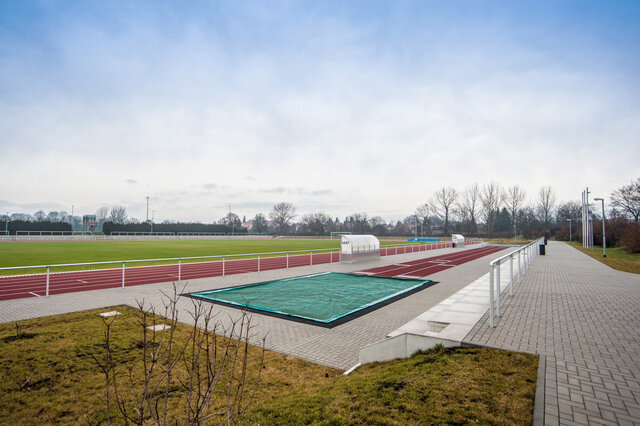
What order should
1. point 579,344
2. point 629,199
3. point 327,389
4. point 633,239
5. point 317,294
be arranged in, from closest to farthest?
point 327,389
point 579,344
point 317,294
point 633,239
point 629,199

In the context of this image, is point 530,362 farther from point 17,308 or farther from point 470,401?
point 17,308

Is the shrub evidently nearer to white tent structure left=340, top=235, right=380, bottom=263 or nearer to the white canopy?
white tent structure left=340, top=235, right=380, bottom=263

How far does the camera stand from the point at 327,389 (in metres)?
4.45

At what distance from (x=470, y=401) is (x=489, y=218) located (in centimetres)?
8162

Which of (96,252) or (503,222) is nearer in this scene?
(96,252)

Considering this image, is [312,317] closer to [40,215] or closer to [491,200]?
[491,200]

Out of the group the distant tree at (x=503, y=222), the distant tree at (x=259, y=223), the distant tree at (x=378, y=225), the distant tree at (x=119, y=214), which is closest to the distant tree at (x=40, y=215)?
the distant tree at (x=119, y=214)

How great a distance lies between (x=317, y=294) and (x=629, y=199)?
194 feet

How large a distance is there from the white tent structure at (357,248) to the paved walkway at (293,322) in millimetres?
7146

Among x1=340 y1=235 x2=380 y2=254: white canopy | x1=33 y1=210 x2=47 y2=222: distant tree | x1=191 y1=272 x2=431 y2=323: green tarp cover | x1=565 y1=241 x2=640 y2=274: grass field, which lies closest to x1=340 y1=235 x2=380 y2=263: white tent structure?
x1=340 y1=235 x2=380 y2=254: white canopy

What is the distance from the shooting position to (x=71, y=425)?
12.6 ft

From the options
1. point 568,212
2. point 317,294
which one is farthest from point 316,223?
point 317,294

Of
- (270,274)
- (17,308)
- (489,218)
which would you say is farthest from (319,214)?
(17,308)

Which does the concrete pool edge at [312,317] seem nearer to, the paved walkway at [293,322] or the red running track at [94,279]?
the paved walkway at [293,322]
